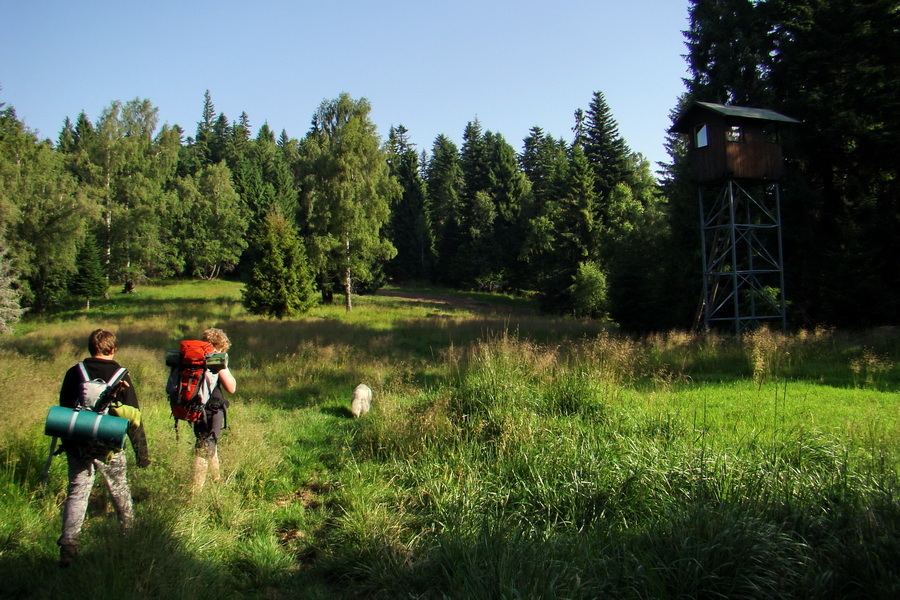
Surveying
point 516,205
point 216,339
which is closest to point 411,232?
point 516,205

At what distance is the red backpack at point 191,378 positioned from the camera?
5117 millimetres

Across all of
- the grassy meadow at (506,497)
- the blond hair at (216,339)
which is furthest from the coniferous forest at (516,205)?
the blond hair at (216,339)

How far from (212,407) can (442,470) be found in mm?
2390

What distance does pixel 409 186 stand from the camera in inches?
2456

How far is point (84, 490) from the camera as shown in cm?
404

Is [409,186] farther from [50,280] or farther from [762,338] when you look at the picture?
[762,338]

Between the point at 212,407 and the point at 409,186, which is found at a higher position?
the point at 409,186

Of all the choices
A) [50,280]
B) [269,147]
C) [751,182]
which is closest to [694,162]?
[751,182]

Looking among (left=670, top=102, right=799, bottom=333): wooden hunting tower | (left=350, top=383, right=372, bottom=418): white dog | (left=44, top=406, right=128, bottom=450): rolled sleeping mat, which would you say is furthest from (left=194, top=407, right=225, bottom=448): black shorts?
(left=670, top=102, right=799, bottom=333): wooden hunting tower

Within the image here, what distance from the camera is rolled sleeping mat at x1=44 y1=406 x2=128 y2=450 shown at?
3842 mm

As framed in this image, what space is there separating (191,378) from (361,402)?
3791mm

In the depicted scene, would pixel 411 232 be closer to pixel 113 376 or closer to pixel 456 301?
pixel 456 301

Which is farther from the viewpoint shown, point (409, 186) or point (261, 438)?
point (409, 186)

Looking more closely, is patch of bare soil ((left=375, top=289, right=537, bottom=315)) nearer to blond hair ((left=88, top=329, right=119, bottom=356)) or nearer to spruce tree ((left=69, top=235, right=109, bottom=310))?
spruce tree ((left=69, top=235, right=109, bottom=310))
